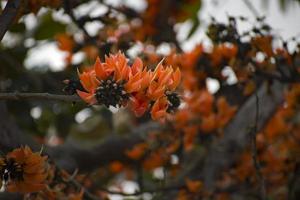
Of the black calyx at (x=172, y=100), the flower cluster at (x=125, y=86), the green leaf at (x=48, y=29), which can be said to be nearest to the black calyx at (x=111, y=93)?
the flower cluster at (x=125, y=86)

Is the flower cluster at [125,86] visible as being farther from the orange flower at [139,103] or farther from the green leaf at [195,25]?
the green leaf at [195,25]

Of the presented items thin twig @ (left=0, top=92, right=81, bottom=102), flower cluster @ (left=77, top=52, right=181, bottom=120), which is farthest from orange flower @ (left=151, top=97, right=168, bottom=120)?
thin twig @ (left=0, top=92, right=81, bottom=102)

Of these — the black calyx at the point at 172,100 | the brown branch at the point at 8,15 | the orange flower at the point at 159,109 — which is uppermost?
the brown branch at the point at 8,15

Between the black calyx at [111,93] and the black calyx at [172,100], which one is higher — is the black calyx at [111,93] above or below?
below

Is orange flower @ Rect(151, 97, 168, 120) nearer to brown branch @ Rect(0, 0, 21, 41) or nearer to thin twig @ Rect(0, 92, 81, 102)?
thin twig @ Rect(0, 92, 81, 102)

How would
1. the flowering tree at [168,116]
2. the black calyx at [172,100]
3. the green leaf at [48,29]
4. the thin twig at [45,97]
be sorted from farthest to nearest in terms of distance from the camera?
1. the green leaf at [48,29]
2. the flowering tree at [168,116]
3. the black calyx at [172,100]
4. the thin twig at [45,97]

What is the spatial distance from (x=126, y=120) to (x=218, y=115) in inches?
50.6

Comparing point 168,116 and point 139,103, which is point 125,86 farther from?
point 168,116

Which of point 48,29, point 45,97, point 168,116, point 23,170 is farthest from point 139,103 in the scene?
point 48,29

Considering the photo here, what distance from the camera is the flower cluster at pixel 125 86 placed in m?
1.00

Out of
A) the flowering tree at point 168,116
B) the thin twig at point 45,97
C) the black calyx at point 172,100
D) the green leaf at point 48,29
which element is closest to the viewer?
the thin twig at point 45,97

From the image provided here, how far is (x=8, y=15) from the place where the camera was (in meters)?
1.13

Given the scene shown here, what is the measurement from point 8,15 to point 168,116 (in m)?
0.63

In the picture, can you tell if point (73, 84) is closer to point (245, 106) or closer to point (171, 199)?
point (171, 199)
